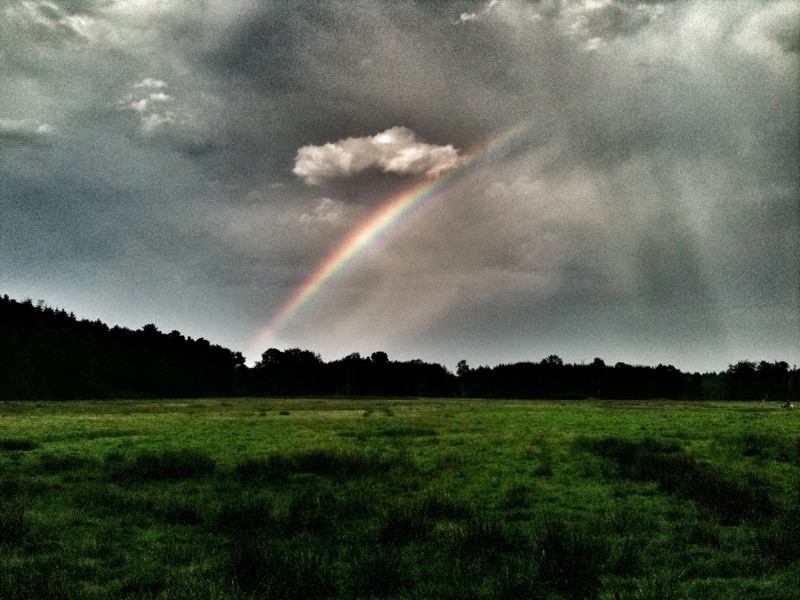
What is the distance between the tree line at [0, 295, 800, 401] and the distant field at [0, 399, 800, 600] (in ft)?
380

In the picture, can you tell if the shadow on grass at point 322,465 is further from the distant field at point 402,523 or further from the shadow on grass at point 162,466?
the shadow on grass at point 162,466

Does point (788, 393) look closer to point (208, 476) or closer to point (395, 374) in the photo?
point (395, 374)

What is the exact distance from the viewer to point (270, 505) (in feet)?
47.1

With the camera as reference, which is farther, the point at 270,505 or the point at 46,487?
the point at 46,487

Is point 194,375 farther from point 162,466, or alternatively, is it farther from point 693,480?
point 693,480

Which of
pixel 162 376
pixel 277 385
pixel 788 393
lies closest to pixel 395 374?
Answer: pixel 277 385

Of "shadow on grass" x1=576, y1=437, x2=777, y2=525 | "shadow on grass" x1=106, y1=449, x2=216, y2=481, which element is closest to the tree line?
"shadow on grass" x1=106, y1=449, x2=216, y2=481

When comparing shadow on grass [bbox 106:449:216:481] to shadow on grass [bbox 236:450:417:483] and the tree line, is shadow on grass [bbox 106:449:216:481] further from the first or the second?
the tree line

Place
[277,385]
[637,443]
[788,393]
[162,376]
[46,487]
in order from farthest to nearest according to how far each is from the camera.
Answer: [277,385] < [788,393] < [162,376] < [637,443] < [46,487]

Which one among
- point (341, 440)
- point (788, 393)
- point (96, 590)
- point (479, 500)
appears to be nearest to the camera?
point (96, 590)

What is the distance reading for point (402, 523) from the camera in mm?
12164

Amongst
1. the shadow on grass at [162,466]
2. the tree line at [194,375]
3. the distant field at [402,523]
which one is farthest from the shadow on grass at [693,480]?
the tree line at [194,375]

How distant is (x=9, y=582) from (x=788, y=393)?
206m

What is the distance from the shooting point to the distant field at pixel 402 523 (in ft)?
29.4
